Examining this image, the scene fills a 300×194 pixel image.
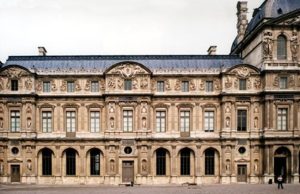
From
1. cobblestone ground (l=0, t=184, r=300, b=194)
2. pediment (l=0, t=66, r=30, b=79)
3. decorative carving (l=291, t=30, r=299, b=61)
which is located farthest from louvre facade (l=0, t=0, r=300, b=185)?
cobblestone ground (l=0, t=184, r=300, b=194)

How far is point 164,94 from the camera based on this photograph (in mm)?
60531

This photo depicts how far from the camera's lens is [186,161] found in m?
60.8

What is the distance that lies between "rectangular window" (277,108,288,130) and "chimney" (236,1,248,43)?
48.9 feet

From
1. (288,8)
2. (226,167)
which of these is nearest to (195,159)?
(226,167)

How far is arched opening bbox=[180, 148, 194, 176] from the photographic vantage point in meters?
60.7

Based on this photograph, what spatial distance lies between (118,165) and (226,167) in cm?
1242

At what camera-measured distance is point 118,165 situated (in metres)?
59.8

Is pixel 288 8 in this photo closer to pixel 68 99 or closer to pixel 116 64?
pixel 116 64

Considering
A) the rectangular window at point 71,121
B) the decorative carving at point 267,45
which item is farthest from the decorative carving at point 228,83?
the rectangular window at point 71,121

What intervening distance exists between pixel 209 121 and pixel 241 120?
12.1ft

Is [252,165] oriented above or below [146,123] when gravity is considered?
below

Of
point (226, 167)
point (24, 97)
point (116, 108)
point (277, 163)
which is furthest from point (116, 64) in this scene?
point (277, 163)

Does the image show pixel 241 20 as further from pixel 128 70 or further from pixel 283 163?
pixel 283 163

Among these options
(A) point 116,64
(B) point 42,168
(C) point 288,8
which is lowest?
(B) point 42,168
